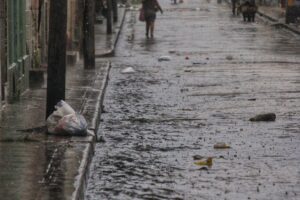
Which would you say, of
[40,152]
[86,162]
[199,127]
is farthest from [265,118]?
[86,162]

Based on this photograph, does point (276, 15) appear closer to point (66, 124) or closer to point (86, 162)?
point (66, 124)

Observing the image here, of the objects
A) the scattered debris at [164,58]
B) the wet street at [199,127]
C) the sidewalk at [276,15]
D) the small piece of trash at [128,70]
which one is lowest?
the sidewalk at [276,15]

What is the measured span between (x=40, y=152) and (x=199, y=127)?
401 cm

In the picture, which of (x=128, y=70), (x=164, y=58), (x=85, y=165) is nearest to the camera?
(x=85, y=165)

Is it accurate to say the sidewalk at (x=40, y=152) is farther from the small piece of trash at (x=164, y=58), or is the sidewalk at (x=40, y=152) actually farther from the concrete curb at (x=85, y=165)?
the small piece of trash at (x=164, y=58)

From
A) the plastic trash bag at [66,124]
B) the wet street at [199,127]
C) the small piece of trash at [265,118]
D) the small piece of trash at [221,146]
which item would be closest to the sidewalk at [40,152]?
the plastic trash bag at [66,124]

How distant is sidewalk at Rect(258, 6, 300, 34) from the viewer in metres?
42.9

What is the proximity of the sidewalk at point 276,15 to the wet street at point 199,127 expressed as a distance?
10.7 m

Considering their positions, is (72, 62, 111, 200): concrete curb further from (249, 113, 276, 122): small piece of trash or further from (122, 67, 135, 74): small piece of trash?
(122, 67, 135, 74): small piece of trash

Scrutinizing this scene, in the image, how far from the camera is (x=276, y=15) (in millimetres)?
53000

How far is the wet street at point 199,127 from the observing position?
10633 millimetres

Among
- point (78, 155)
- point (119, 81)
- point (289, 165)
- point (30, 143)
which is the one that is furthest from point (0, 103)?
point (119, 81)


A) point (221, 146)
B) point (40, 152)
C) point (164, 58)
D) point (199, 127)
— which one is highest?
point (40, 152)

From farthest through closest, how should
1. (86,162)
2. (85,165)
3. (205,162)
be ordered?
(205,162), (86,162), (85,165)
